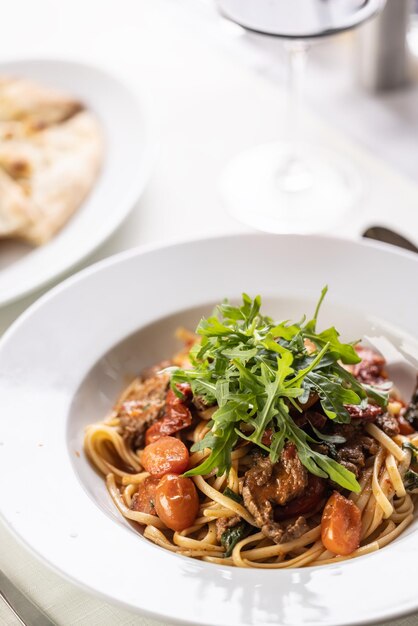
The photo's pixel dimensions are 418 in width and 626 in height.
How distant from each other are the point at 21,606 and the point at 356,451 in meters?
1.41

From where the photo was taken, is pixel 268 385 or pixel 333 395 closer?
pixel 268 385

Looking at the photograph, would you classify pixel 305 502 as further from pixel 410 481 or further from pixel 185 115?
pixel 185 115

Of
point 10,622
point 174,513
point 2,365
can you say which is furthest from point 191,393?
point 10,622

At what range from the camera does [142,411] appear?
3777mm

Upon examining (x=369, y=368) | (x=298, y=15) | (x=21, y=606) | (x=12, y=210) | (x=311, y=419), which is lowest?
(x=21, y=606)

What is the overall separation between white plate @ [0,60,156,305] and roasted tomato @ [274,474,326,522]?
1.82 m

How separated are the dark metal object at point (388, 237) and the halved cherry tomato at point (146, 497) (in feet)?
5.91

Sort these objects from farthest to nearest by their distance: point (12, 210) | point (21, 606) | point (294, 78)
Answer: point (294, 78) → point (12, 210) → point (21, 606)

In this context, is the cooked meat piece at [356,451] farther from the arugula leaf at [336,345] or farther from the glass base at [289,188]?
the glass base at [289,188]

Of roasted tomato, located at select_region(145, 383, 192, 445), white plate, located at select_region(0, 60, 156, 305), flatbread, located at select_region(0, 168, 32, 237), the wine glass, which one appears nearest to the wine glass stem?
the wine glass

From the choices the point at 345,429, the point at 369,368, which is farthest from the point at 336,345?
the point at 369,368

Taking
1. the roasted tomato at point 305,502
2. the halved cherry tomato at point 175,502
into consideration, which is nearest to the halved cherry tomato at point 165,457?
the halved cherry tomato at point 175,502

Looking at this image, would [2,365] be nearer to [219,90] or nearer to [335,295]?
[335,295]

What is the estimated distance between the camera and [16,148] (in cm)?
539
